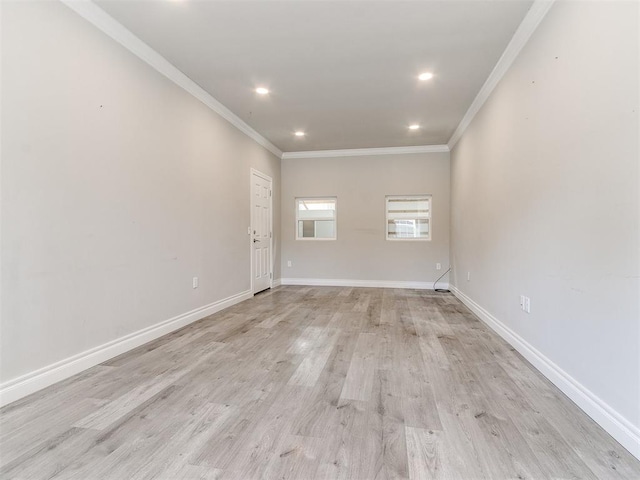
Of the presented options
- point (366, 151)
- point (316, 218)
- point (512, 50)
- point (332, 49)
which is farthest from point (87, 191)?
point (366, 151)

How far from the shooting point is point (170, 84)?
319cm

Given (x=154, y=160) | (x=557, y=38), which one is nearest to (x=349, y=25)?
(x=557, y=38)

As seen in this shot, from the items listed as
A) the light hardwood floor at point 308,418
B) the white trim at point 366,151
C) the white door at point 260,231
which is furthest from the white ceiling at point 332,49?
the light hardwood floor at point 308,418

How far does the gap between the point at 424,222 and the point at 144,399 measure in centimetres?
539

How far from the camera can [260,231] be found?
5.48m

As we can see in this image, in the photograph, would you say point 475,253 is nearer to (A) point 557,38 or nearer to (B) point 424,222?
(B) point 424,222

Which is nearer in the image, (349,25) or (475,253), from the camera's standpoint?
(349,25)

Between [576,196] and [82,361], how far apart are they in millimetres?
3325

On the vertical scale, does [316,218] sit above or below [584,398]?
above

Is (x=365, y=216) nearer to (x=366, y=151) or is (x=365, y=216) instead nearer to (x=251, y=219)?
(x=366, y=151)

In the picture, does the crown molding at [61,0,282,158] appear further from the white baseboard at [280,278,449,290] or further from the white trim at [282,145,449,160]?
the white baseboard at [280,278,449,290]

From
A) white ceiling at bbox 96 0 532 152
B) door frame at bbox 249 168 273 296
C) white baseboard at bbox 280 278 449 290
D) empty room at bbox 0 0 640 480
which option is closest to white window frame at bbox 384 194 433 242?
white baseboard at bbox 280 278 449 290

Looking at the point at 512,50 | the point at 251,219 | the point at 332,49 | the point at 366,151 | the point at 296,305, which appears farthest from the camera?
the point at 366,151

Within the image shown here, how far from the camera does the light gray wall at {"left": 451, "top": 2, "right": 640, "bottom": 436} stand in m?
1.44
